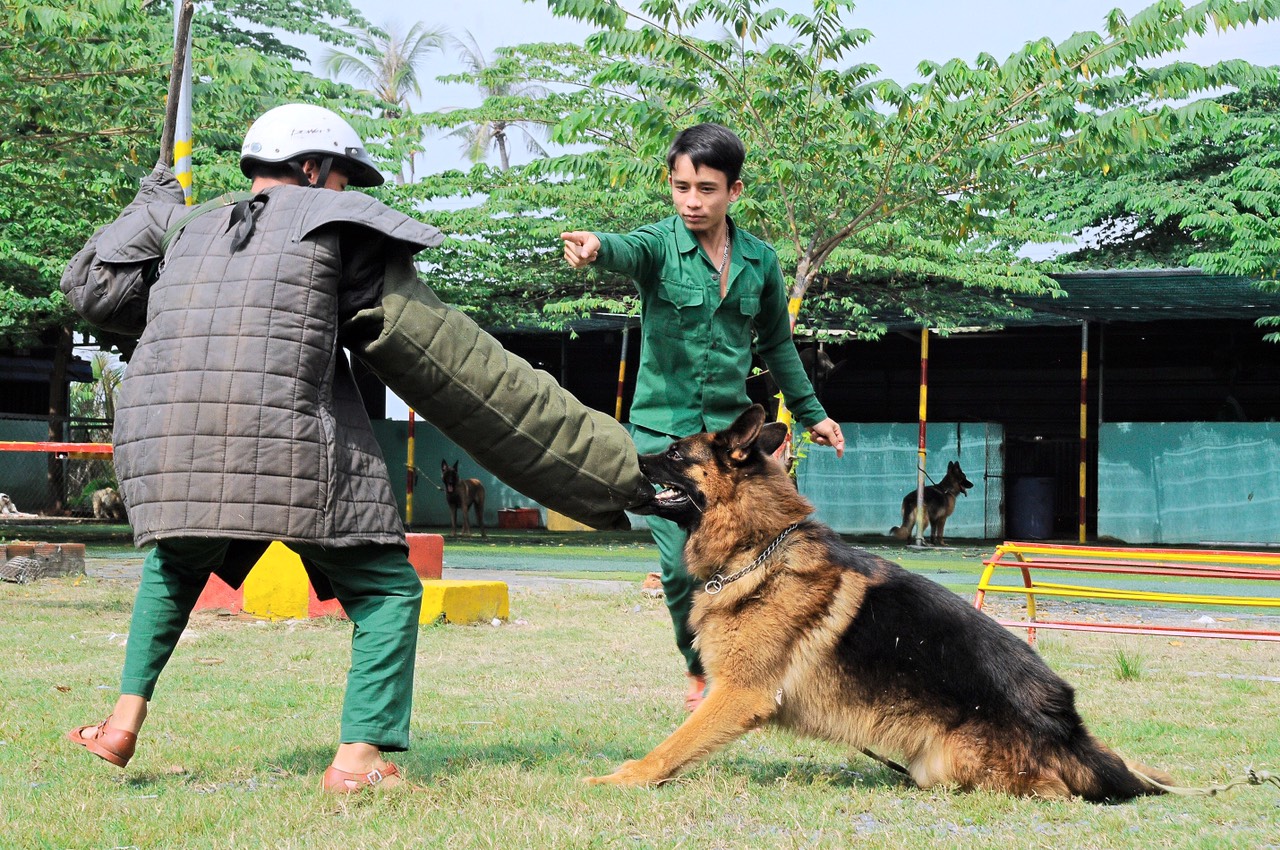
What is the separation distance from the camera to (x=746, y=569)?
3.79 metres

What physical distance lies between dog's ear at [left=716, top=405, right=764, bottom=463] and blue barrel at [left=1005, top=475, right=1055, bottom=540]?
21.7 meters

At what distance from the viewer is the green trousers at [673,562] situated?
416 cm

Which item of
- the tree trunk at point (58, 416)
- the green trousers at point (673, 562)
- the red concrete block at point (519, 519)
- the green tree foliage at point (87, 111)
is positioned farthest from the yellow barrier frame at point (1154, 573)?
the red concrete block at point (519, 519)

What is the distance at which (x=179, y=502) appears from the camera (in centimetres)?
318

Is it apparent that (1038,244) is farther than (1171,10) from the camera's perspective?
Yes

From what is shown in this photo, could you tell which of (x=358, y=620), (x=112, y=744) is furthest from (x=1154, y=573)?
(x=112, y=744)

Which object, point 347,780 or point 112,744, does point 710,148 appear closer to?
point 347,780

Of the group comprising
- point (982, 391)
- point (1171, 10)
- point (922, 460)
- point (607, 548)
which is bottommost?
point (607, 548)

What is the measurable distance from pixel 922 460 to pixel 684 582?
15466mm

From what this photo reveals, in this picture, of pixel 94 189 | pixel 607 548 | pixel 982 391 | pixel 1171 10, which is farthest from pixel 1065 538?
pixel 94 189

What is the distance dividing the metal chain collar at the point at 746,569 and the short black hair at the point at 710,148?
4.26 ft

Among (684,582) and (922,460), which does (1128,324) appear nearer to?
(922,460)

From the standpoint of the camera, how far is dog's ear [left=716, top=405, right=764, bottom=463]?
12.5 feet

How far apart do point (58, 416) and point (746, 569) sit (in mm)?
20507
